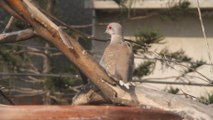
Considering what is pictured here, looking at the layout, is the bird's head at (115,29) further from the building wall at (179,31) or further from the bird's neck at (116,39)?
the building wall at (179,31)

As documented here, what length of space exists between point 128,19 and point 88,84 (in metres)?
4.18

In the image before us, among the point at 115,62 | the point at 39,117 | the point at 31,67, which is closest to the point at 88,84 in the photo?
the point at 115,62

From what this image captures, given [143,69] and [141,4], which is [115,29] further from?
[141,4]

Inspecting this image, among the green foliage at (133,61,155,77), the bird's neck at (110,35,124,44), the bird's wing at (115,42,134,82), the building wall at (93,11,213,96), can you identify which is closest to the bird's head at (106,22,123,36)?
the bird's neck at (110,35,124,44)

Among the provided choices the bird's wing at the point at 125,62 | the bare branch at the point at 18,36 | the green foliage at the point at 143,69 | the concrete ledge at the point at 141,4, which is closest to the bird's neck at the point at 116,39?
the bird's wing at the point at 125,62

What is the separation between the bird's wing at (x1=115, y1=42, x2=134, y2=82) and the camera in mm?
1827

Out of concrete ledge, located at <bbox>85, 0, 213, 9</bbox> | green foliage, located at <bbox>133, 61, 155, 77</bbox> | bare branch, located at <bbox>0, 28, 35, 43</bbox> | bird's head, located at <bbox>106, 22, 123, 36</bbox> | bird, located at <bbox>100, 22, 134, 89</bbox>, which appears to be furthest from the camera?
concrete ledge, located at <bbox>85, 0, 213, 9</bbox>

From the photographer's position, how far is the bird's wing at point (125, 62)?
6.00ft

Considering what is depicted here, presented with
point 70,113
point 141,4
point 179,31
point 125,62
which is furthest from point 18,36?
point 179,31

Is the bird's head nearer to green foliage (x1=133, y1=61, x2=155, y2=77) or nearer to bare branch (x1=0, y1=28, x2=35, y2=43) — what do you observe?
bare branch (x1=0, y1=28, x2=35, y2=43)

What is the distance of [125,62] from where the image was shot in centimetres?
194

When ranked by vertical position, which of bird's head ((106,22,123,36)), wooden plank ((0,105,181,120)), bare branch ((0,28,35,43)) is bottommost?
wooden plank ((0,105,181,120))

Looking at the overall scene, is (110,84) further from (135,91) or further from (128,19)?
(128,19)

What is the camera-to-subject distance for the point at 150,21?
6062mm
